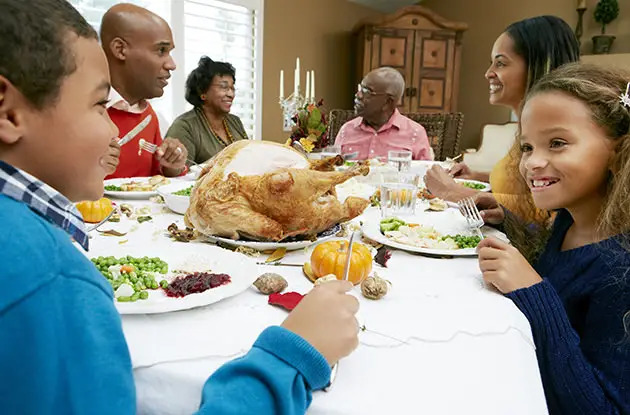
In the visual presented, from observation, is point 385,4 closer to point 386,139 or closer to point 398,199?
point 386,139

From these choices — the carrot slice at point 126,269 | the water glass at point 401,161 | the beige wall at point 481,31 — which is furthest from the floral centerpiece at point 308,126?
the beige wall at point 481,31

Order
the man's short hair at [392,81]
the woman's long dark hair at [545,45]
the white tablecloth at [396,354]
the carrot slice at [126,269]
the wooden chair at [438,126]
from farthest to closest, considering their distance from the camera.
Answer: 1. the wooden chair at [438,126]
2. the man's short hair at [392,81]
3. the woman's long dark hair at [545,45]
4. the carrot slice at [126,269]
5. the white tablecloth at [396,354]

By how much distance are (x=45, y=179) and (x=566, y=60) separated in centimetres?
189

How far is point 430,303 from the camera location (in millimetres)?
806

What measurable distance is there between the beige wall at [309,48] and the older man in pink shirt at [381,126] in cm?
120

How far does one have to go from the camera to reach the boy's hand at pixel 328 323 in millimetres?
591

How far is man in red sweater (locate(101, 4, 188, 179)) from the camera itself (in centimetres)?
228

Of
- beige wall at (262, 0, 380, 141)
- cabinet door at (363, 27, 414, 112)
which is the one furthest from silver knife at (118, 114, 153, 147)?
cabinet door at (363, 27, 414, 112)

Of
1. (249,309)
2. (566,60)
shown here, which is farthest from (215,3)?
(249,309)

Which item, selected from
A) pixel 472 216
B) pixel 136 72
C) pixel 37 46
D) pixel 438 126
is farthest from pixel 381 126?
pixel 37 46

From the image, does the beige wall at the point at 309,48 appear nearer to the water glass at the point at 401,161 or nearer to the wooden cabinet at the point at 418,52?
the wooden cabinet at the point at 418,52

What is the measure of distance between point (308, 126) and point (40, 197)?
2064 millimetres

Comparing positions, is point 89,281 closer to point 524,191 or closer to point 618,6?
point 524,191

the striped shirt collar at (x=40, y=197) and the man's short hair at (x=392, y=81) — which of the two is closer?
the striped shirt collar at (x=40, y=197)
